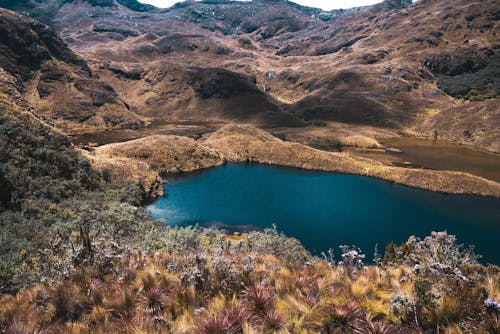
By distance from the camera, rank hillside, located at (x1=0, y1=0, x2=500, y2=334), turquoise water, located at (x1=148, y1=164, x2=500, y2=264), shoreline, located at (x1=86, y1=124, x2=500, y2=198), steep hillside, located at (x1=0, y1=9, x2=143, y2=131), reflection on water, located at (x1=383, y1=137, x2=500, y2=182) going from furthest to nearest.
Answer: steep hillside, located at (x1=0, y1=9, x2=143, y2=131) < reflection on water, located at (x1=383, y1=137, x2=500, y2=182) < shoreline, located at (x1=86, y1=124, x2=500, y2=198) < turquoise water, located at (x1=148, y1=164, x2=500, y2=264) < hillside, located at (x1=0, y1=0, x2=500, y2=334)

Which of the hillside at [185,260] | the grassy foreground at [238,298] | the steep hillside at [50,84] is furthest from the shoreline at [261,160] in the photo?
the steep hillside at [50,84]

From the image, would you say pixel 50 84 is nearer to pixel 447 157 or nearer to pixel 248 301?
pixel 447 157

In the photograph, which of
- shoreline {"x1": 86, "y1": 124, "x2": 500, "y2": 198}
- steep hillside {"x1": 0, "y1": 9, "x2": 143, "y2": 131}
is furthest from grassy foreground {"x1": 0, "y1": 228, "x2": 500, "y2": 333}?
steep hillside {"x1": 0, "y1": 9, "x2": 143, "y2": 131}

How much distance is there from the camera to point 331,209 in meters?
62.5

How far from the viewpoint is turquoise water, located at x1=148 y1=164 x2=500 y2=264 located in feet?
170

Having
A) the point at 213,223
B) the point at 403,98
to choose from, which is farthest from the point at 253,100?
the point at 213,223

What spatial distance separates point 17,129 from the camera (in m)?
42.6

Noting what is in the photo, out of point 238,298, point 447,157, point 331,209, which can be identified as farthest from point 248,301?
point 447,157

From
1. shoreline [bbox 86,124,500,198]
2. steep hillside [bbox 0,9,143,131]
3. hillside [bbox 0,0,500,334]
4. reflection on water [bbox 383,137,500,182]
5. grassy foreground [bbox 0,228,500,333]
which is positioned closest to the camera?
grassy foreground [bbox 0,228,500,333]

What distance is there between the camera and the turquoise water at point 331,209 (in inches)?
2045

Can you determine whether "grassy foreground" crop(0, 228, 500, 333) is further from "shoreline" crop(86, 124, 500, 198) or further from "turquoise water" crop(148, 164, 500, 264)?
"shoreline" crop(86, 124, 500, 198)

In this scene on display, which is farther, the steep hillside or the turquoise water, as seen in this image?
the steep hillside

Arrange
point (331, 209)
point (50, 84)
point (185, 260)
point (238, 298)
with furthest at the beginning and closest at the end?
1. point (50, 84)
2. point (331, 209)
3. point (185, 260)
4. point (238, 298)

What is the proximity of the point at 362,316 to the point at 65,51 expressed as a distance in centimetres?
22045
